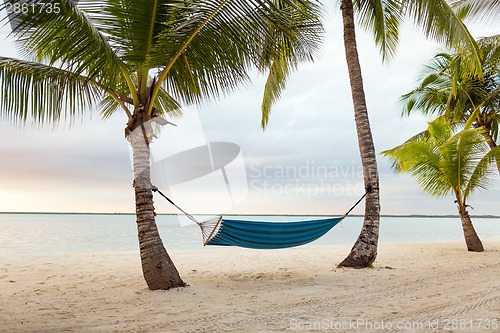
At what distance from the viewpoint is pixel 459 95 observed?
8.53 meters

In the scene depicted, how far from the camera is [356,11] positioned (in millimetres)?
5457

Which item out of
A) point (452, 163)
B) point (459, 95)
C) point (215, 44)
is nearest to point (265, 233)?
point (215, 44)

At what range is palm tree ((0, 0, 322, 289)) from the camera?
3.07m

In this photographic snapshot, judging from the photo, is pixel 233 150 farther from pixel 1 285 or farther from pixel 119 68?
pixel 1 285

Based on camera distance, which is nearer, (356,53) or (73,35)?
(73,35)

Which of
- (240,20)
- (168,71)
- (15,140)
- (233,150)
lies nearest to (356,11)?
(233,150)

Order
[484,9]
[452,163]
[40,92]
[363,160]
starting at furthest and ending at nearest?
[452,163], [484,9], [363,160], [40,92]

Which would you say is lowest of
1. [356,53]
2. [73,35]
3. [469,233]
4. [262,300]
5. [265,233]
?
[262,300]

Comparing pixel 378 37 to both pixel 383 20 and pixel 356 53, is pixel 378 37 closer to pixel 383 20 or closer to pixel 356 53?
pixel 383 20

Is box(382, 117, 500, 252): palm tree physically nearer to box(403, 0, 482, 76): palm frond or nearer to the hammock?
box(403, 0, 482, 76): palm frond

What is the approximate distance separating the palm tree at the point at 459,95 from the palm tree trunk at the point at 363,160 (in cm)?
383

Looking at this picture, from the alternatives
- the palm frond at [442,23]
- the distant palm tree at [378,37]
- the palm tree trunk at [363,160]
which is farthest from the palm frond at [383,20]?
the palm tree trunk at [363,160]

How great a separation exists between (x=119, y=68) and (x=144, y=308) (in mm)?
1803

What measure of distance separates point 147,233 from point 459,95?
24.7 feet
